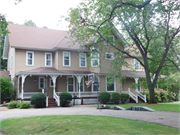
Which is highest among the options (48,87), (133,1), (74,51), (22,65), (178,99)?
(133,1)

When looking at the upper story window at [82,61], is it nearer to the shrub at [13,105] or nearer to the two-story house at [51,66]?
the two-story house at [51,66]

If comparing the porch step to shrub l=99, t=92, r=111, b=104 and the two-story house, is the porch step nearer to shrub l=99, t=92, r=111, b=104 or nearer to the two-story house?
the two-story house

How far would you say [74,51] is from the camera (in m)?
24.6

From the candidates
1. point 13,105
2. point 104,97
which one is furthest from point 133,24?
point 13,105

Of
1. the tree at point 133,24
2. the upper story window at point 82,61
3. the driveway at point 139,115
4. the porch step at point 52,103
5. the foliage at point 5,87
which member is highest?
the tree at point 133,24

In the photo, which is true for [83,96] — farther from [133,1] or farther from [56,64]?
[133,1]

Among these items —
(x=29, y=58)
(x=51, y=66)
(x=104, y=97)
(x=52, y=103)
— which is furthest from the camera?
(x=51, y=66)

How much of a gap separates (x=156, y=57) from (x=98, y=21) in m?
7.72

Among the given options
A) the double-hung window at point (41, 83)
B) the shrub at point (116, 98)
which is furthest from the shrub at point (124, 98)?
the double-hung window at point (41, 83)

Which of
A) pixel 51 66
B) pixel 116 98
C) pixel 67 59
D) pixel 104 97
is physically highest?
pixel 67 59

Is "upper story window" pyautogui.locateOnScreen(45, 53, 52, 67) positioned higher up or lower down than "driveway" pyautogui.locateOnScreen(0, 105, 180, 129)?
higher up

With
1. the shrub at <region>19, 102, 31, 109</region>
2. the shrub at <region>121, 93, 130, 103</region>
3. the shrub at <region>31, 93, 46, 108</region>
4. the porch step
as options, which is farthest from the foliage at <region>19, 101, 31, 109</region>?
the shrub at <region>121, 93, 130, 103</region>

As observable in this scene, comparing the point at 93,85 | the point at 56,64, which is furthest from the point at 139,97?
the point at 56,64

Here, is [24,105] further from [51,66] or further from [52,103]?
[51,66]
